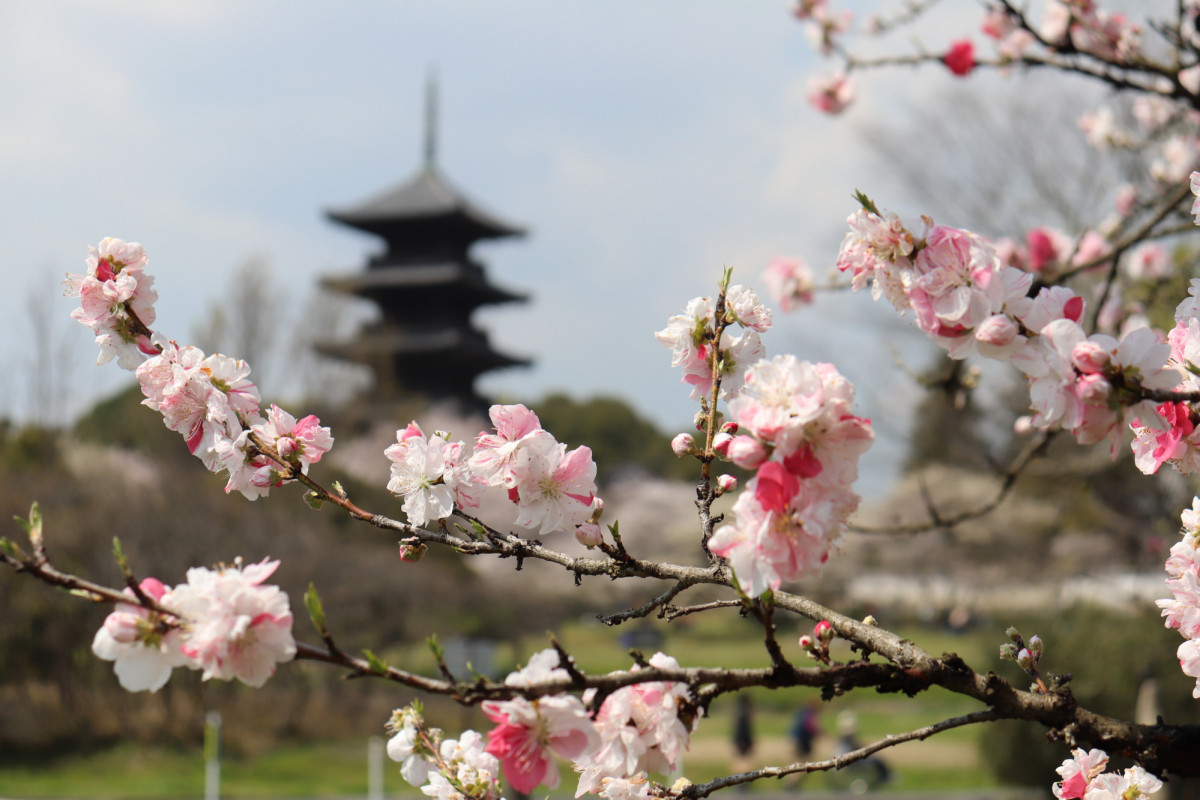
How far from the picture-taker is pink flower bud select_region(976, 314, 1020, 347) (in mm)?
1107

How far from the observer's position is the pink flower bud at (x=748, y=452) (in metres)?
1.05

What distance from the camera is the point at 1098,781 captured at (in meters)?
1.59

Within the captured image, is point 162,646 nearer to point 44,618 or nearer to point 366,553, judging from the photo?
point 44,618

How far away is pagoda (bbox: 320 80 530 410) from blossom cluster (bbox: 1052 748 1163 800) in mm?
31634

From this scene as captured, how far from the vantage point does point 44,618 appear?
13.2 metres

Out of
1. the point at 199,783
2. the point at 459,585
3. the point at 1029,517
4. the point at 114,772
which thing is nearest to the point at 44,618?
the point at 114,772

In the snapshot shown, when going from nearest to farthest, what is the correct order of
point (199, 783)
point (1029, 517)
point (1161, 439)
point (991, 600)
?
point (1161, 439) < point (199, 783) < point (1029, 517) < point (991, 600)

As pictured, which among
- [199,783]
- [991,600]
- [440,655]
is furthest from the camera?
[991,600]

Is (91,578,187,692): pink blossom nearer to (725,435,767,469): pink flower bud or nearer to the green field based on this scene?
(725,435,767,469): pink flower bud

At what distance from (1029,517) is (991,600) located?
4374 millimetres

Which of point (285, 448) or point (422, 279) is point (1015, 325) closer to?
point (285, 448)

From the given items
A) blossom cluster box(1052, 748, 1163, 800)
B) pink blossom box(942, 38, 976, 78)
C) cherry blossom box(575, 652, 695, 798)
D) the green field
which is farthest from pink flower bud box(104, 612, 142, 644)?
the green field

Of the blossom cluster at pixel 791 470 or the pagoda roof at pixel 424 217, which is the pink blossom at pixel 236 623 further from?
the pagoda roof at pixel 424 217

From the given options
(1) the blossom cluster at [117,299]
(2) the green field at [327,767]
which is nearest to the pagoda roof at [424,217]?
(2) the green field at [327,767]
